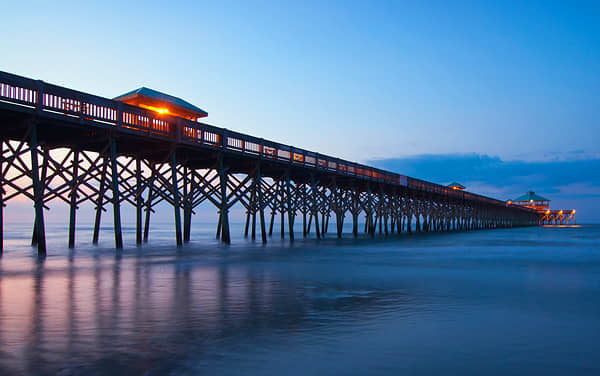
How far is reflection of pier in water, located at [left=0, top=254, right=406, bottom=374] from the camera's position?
5801 mm

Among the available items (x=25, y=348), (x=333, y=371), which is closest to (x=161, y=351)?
(x=25, y=348)

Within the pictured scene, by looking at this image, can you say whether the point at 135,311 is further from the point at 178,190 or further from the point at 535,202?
the point at 535,202

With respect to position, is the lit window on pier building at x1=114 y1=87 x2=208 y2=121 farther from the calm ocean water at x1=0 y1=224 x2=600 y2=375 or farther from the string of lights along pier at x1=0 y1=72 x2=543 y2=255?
the calm ocean water at x1=0 y1=224 x2=600 y2=375

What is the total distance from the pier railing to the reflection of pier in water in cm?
543

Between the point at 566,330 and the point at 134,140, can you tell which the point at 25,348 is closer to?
the point at 566,330

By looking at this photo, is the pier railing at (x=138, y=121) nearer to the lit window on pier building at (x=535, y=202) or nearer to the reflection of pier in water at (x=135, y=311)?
the reflection of pier in water at (x=135, y=311)

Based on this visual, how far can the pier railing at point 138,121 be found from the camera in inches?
607

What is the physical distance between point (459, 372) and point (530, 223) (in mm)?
128542

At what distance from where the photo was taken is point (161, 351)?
19.1 feet

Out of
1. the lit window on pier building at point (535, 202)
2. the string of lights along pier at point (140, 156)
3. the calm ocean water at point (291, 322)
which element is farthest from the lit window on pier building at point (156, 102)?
the lit window on pier building at point (535, 202)

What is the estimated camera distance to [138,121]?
19359 mm

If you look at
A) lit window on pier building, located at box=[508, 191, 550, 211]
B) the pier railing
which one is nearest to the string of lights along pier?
the pier railing

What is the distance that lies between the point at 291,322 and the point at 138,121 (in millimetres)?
14173

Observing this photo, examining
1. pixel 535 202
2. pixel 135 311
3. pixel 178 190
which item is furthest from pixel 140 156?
pixel 535 202
